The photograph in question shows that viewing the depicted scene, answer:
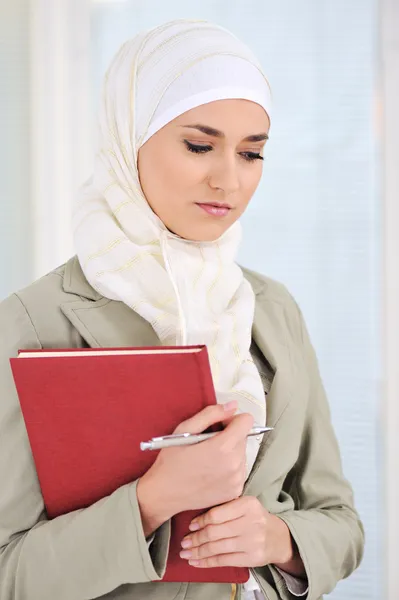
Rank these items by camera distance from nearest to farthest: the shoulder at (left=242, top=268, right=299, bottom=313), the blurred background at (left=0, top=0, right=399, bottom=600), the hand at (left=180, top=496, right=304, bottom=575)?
the hand at (left=180, top=496, right=304, bottom=575) < the shoulder at (left=242, top=268, right=299, bottom=313) < the blurred background at (left=0, top=0, right=399, bottom=600)

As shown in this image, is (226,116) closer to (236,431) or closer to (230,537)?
(236,431)

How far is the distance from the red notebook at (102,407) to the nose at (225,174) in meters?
0.28

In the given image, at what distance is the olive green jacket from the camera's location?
990mm

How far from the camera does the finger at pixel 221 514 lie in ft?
3.25

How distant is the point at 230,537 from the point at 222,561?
0.03m

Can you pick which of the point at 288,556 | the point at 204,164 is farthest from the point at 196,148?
the point at 288,556

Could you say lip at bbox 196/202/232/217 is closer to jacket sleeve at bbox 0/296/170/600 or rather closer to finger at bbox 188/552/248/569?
jacket sleeve at bbox 0/296/170/600


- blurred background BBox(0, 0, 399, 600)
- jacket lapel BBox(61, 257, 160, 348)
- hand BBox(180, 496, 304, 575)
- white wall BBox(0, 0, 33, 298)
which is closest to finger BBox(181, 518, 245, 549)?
hand BBox(180, 496, 304, 575)

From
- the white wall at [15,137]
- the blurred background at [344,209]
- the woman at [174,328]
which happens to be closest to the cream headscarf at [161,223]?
the woman at [174,328]

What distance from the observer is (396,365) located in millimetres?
2186

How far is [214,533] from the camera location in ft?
3.23

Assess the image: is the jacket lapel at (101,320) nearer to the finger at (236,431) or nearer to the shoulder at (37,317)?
the shoulder at (37,317)

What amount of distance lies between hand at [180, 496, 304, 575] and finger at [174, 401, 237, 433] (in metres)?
0.13

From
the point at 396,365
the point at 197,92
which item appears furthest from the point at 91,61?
the point at 197,92
